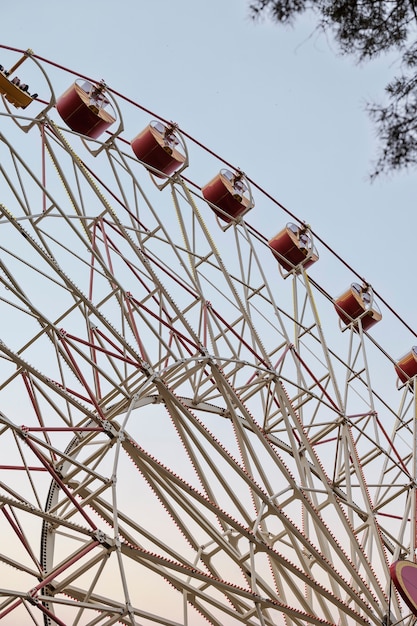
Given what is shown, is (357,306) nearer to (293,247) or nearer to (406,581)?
(293,247)

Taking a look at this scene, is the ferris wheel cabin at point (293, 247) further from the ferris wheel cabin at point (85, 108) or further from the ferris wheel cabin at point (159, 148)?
the ferris wheel cabin at point (85, 108)

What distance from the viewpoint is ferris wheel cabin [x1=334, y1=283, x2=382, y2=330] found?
28.9 metres

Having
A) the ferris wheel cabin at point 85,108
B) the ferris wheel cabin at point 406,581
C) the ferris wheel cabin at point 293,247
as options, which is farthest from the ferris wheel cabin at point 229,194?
the ferris wheel cabin at point 406,581

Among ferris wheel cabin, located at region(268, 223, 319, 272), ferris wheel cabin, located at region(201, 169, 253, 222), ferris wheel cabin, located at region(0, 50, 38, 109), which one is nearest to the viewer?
ferris wheel cabin, located at region(0, 50, 38, 109)

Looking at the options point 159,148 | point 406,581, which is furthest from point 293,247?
point 406,581

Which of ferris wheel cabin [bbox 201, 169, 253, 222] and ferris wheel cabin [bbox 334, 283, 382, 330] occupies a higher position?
ferris wheel cabin [bbox 201, 169, 253, 222]

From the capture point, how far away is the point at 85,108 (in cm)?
2108

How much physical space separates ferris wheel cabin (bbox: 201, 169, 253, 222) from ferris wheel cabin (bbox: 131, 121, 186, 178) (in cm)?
220

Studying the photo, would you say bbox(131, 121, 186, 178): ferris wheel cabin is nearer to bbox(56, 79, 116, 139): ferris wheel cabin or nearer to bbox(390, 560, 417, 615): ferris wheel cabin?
bbox(56, 79, 116, 139): ferris wheel cabin

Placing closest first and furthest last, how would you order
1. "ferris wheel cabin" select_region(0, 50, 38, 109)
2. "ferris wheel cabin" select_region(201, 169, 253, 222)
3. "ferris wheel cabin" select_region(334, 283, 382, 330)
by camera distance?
"ferris wheel cabin" select_region(0, 50, 38, 109)
"ferris wheel cabin" select_region(201, 169, 253, 222)
"ferris wheel cabin" select_region(334, 283, 382, 330)

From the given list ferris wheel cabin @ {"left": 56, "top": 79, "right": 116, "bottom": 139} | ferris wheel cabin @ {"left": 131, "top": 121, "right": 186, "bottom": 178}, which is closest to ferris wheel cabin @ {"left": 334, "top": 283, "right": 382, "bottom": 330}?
ferris wheel cabin @ {"left": 131, "top": 121, "right": 186, "bottom": 178}

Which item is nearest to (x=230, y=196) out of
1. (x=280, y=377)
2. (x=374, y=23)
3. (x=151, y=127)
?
(x=151, y=127)

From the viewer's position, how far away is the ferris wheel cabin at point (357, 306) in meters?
28.9

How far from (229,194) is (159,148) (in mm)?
2955
